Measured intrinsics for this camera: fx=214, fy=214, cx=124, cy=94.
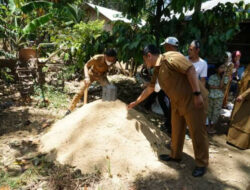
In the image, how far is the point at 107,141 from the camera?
120 inches

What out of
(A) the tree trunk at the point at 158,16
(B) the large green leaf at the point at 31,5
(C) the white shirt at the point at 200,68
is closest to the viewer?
(C) the white shirt at the point at 200,68

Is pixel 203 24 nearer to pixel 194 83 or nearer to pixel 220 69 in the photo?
pixel 220 69

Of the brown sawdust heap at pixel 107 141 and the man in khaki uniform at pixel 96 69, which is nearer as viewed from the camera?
the brown sawdust heap at pixel 107 141

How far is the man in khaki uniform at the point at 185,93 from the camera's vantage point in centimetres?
238

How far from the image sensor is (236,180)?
2.75 m

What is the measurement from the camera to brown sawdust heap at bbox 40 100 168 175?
9.30 ft

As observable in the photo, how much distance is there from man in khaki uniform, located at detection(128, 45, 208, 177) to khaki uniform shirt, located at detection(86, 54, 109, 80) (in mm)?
1730

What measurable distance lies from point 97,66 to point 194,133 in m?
2.49

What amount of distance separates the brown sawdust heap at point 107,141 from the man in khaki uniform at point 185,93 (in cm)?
63

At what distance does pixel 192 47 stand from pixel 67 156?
243cm

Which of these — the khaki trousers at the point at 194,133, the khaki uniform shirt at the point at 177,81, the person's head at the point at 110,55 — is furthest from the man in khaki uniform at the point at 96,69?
the khaki trousers at the point at 194,133

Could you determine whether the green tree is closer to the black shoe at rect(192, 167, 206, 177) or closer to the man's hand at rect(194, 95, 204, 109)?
the man's hand at rect(194, 95, 204, 109)

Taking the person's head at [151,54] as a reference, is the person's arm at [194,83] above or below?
below

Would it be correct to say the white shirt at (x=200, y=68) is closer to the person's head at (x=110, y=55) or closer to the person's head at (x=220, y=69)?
the person's head at (x=220, y=69)
